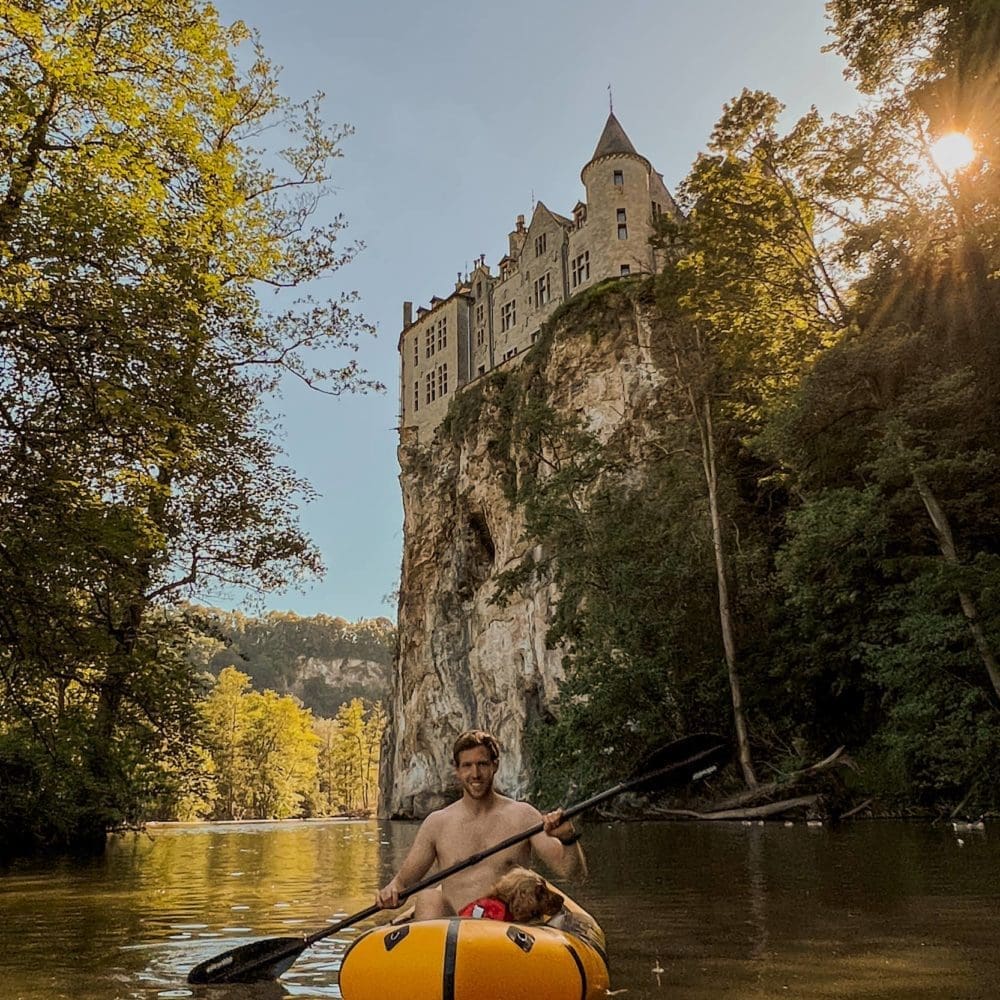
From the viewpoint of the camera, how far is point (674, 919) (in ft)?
19.8

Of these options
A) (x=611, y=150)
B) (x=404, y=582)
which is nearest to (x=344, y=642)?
(x=404, y=582)

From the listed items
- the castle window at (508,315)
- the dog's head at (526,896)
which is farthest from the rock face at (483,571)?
the dog's head at (526,896)

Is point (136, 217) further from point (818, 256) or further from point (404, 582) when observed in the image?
point (404, 582)

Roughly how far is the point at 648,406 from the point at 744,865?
81.5 feet

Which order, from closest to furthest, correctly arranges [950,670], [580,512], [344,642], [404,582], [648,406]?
[950,670] → [580,512] → [648,406] → [404,582] → [344,642]

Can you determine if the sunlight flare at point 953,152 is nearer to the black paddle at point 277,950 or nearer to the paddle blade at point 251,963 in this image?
the black paddle at point 277,950

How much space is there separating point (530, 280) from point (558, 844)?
46.9 metres

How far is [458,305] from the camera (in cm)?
5566

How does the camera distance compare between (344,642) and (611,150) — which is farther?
(344,642)

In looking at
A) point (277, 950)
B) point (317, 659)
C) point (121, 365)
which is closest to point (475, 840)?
point (277, 950)

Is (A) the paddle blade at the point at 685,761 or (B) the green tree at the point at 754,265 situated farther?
(B) the green tree at the point at 754,265

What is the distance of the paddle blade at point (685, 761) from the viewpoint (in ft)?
19.0

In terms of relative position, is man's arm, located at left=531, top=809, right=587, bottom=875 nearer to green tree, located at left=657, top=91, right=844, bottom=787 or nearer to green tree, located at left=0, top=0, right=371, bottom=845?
green tree, located at left=0, top=0, right=371, bottom=845

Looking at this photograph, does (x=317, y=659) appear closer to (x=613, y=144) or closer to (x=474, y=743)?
(x=613, y=144)
